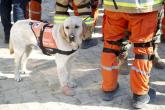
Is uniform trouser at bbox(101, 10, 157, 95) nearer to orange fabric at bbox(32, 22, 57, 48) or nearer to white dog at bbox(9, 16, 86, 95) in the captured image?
white dog at bbox(9, 16, 86, 95)

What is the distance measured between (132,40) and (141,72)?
384 mm

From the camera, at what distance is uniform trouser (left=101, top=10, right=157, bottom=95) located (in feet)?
14.2

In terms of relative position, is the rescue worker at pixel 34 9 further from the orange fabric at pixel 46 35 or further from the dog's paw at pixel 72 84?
the dog's paw at pixel 72 84

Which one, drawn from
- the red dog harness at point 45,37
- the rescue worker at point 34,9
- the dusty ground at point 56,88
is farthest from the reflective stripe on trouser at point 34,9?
the red dog harness at point 45,37

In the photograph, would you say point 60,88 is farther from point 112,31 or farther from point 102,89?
point 112,31

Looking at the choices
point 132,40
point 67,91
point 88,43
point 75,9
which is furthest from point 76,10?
point 132,40

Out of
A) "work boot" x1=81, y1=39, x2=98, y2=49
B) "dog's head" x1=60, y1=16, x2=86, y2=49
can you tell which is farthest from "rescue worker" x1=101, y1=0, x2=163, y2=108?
"work boot" x1=81, y1=39, x2=98, y2=49

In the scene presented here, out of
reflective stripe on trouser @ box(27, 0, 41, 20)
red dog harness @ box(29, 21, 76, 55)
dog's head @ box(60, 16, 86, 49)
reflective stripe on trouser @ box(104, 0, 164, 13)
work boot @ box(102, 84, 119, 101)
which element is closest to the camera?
reflective stripe on trouser @ box(104, 0, 164, 13)

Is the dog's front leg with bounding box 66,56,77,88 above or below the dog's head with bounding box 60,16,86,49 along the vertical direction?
below

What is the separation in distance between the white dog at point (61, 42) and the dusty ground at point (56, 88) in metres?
0.17

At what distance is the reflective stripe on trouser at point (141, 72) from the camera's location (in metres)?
4.44

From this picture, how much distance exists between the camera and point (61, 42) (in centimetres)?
494

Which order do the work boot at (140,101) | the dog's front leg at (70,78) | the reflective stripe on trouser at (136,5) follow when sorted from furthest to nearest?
1. the dog's front leg at (70,78)
2. the work boot at (140,101)
3. the reflective stripe on trouser at (136,5)

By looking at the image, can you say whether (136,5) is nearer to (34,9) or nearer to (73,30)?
(73,30)
